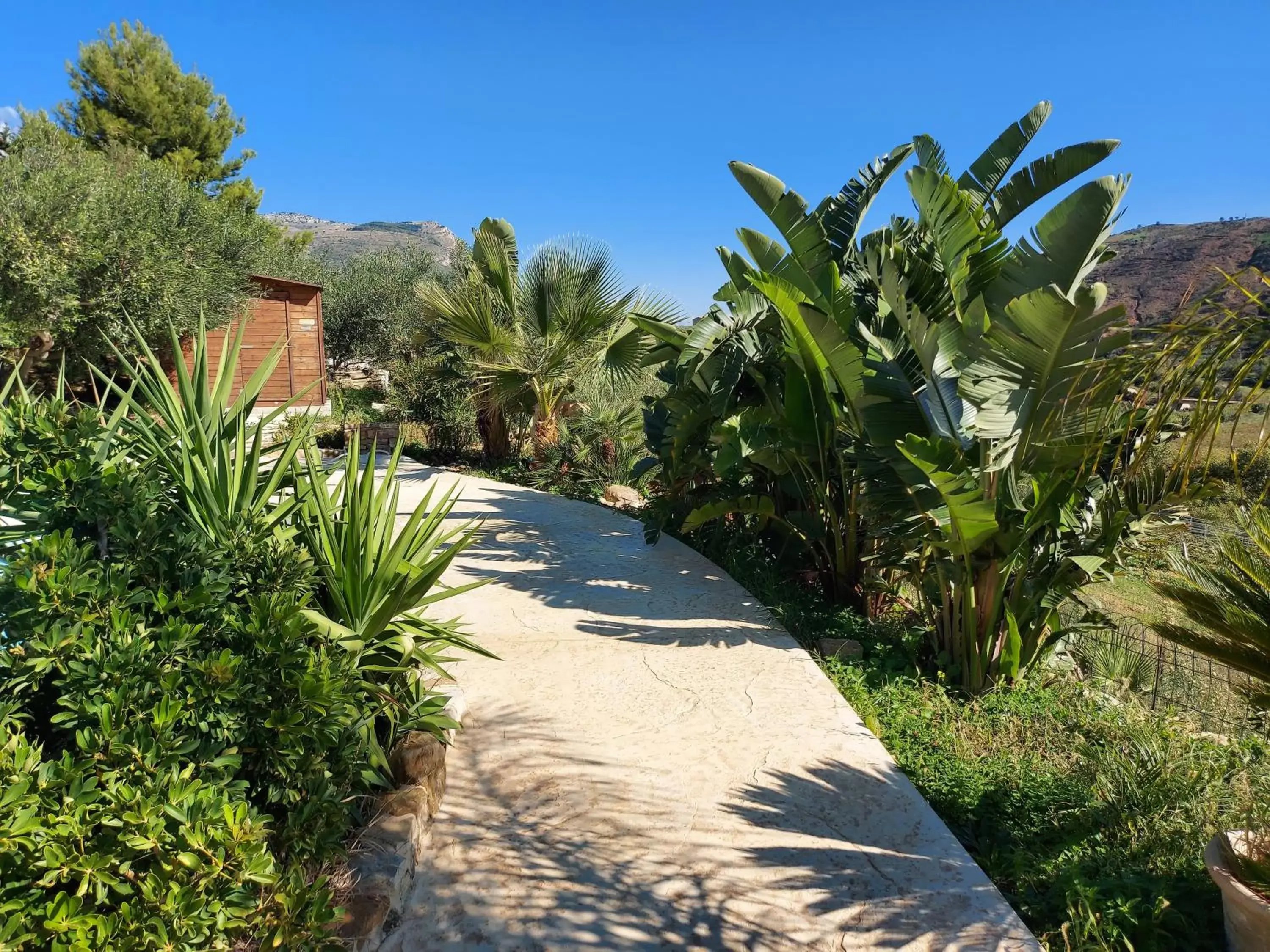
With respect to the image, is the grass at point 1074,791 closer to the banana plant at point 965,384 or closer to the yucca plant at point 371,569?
the banana plant at point 965,384

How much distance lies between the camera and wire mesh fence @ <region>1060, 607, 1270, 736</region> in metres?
4.86

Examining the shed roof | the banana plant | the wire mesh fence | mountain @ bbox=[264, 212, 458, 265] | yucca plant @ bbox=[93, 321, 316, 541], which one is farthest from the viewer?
mountain @ bbox=[264, 212, 458, 265]

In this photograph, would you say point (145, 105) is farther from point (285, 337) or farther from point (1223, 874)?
point (1223, 874)

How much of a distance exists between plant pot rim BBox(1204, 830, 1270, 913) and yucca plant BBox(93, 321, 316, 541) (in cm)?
357

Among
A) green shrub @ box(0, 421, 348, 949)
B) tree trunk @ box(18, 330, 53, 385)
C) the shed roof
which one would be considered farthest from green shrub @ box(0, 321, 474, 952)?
the shed roof

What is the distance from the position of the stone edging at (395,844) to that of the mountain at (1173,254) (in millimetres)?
25943

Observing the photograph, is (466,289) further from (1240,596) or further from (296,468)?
(1240,596)

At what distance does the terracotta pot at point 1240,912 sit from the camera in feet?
7.44

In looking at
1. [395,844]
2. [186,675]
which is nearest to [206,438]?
[186,675]

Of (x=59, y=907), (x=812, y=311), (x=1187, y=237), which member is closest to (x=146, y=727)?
(x=59, y=907)

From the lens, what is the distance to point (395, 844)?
2.68 metres

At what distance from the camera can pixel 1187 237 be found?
38.2 meters

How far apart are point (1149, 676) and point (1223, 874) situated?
4745mm

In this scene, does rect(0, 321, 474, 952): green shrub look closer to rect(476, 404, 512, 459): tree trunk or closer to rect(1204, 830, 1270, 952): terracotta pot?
rect(1204, 830, 1270, 952): terracotta pot
